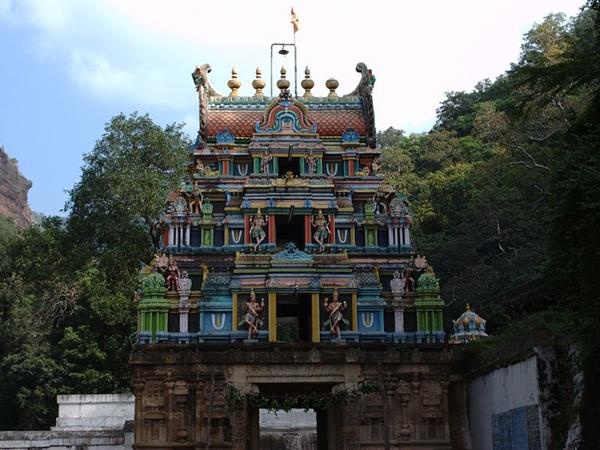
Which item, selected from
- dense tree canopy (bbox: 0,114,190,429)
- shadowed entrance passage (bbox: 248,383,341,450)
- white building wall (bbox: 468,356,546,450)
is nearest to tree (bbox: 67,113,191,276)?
dense tree canopy (bbox: 0,114,190,429)

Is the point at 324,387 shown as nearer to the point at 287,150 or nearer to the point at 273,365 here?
the point at 273,365

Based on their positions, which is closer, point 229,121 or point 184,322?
point 184,322

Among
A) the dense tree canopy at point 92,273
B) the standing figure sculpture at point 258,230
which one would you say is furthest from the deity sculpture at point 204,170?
the dense tree canopy at point 92,273

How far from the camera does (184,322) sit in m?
23.9

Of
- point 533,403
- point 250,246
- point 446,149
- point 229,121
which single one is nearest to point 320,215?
point 250,246

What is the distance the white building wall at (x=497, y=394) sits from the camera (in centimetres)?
1777

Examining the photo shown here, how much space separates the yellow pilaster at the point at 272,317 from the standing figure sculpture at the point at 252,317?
0.96 feet

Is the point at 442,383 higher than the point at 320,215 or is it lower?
lower

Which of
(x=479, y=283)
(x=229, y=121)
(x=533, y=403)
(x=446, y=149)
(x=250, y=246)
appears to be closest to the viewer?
(x=533, y=403)

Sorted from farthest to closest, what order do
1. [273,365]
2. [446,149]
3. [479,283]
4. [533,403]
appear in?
[446,149] → [479,283] → [273,365] → [533,403]

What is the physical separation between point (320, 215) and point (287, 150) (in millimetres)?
2296

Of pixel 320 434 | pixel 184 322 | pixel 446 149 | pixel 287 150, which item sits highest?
pixel 446 149

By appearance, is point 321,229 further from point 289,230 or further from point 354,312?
point 354,312

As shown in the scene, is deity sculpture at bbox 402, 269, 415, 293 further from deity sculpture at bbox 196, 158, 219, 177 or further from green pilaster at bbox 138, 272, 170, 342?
green pilaster at bbox 138, 272, 170, 342
